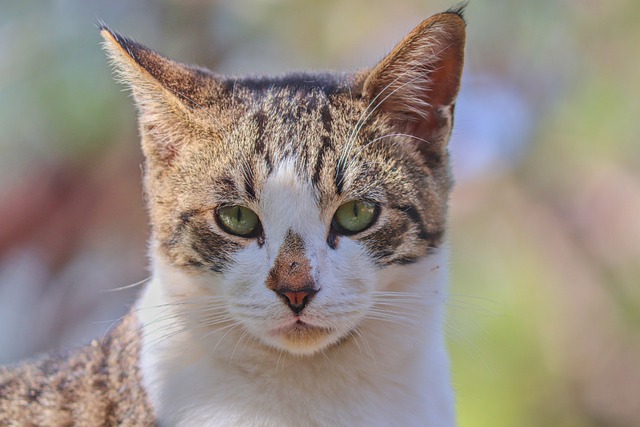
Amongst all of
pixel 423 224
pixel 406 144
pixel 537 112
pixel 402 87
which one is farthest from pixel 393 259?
pixel 537 112

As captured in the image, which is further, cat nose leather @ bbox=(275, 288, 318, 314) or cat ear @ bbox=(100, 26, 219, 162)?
cat ear @ bbox=(100, 26, 219, 162)

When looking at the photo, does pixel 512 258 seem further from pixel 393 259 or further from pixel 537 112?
pixel 393 259

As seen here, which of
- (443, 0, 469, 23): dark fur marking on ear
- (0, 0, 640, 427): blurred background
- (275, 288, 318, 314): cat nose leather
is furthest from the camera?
(0, 0, 640, 427): blurred background

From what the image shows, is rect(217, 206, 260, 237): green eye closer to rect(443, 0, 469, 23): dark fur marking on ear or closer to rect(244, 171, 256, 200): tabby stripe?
rect(244, 171, 256, 200): tabby stripe

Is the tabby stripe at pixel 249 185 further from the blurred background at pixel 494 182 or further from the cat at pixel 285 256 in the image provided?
the blurred background at pixel 494 182

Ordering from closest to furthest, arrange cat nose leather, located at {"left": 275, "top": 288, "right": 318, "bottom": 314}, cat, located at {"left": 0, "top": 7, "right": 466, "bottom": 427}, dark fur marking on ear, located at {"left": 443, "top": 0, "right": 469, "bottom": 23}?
1. cat nose leather, located at {"left": 275, "top": 288, "right": 318, "bottom": 314}
2. cat, located at {"left": 0, "top": 7, "right": 466, "bottom": 427}
3. dark fur marking on ear, located at {"left": 443, "top": 0, "right": 469, "bottom": 23}

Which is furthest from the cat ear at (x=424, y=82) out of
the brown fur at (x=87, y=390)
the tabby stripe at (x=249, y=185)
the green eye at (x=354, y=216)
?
the brown fur at (x=87, y=390)

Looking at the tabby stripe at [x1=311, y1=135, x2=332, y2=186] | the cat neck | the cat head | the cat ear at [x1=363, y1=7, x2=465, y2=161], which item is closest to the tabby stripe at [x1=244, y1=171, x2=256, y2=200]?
the cat head
